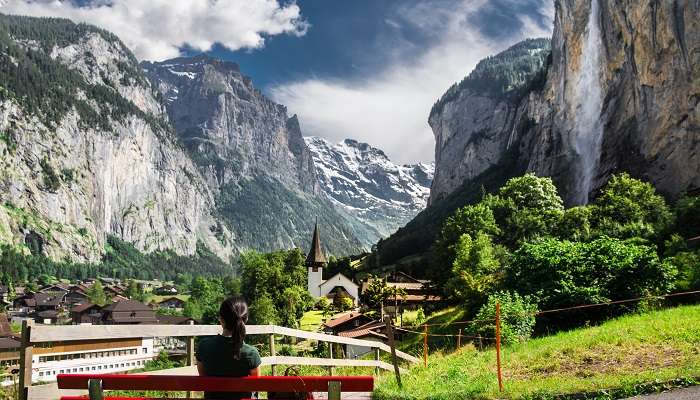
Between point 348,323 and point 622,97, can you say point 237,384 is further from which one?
point 622,97

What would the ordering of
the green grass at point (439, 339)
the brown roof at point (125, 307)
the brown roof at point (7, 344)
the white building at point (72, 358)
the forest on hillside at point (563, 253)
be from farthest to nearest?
the brown roof at point (125, 307)
the brown roof at point (7, 344)
the green grass at point (439, 339)
the forest on hillside at point (563, 253)
the white building at point (72, 358)

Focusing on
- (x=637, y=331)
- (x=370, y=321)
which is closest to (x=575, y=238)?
(x=370, y=321)

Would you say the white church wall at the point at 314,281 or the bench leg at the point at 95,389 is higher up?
the white church wall at the point at 314,281

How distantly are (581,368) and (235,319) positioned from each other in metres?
8.90

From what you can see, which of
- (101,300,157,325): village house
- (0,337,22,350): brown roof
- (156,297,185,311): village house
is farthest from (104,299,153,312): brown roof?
(156,297,185,311): village house

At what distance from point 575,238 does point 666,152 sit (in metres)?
28.5

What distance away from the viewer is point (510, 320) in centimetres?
2181

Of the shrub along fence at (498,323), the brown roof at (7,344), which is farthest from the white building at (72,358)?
the brown roof at (7,344)

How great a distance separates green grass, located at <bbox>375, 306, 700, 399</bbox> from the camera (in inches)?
367

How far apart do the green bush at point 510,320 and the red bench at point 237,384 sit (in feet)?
52.9

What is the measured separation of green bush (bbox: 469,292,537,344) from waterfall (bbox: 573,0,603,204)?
6447cm

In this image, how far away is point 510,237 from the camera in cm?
5600

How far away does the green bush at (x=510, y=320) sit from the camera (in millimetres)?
20875

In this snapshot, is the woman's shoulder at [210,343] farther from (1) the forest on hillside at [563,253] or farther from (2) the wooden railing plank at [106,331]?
(1) the forest on hillside at [563,253]
